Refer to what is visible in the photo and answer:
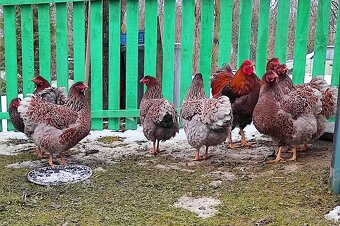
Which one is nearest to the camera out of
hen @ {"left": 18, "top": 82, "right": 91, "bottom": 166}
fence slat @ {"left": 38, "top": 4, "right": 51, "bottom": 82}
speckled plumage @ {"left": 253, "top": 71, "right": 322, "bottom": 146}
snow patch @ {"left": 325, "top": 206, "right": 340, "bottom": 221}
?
snow patch @ {"left": 325, "top": 206, "right": 340, "bottom": 221}

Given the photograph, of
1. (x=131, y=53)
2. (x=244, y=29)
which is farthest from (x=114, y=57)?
(x=244, y=29)

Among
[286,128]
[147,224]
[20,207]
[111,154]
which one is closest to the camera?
[147,224]

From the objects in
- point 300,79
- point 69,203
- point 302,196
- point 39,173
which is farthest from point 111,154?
point 300,79

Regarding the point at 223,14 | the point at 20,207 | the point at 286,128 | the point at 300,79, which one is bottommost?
the point at 20,207

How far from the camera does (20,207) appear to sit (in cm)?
301

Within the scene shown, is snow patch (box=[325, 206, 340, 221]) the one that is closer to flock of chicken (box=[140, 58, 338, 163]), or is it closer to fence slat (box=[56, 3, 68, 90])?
flock of chicken (box=[140, 58, 338, 163])

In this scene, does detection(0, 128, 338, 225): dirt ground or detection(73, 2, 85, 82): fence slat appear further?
detection(73, 2, 85, 82): fence slat

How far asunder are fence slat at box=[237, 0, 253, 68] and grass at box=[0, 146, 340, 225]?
67.9 inches

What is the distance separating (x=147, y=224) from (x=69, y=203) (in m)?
0.66

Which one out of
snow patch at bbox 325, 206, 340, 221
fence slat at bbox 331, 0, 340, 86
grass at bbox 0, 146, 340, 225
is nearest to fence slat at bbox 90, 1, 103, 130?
grass at bbox 0, 146, 340, 225

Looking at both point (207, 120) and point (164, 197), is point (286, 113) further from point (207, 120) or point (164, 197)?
point (164, 197)

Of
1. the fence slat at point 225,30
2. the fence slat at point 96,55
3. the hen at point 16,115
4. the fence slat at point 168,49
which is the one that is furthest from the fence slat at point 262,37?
the hen at point 16,115

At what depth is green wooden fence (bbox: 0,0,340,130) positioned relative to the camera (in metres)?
5.06

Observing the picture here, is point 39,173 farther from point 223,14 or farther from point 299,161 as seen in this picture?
point 223,14
